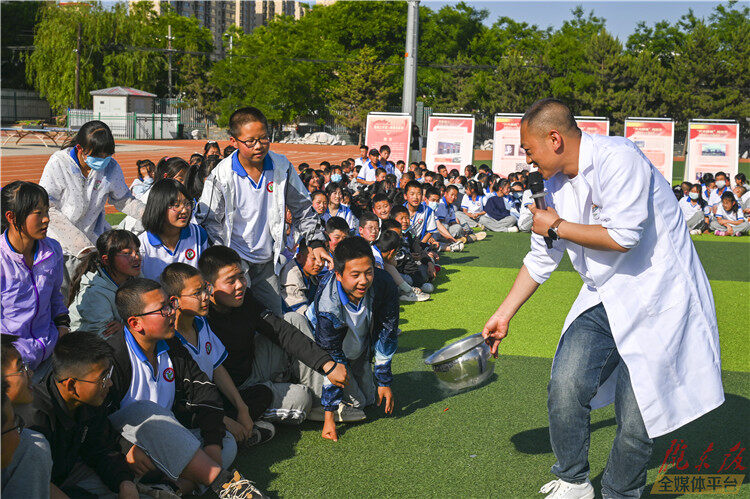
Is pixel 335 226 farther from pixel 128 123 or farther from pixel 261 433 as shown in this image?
pixel 128 123

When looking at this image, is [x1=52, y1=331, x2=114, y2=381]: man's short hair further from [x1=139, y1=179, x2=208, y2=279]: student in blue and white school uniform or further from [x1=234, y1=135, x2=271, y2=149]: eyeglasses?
[x1=234, y1=135, x2=271, y2=149]: eyeglasses

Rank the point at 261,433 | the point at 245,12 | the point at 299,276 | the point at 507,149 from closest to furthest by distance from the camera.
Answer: the point at 261,433 → the point at 299,276 → the point at 507,149 → the point at 245,12

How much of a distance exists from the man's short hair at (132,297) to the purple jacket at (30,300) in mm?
706

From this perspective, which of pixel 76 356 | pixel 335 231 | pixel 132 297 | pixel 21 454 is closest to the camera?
pixel 21 454

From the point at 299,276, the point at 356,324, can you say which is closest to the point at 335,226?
the point at 299,276

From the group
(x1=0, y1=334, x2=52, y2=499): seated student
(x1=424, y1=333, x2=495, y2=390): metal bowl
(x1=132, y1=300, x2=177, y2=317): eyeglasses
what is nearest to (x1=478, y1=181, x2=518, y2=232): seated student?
(x1=424, y1=333, x2=495, y2=390): metal bowl

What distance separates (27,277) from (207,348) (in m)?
1.05

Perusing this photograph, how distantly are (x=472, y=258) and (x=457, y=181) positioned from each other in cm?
582

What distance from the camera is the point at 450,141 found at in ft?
66.0

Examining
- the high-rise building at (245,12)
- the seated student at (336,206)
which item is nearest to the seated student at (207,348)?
the seated student at (336,206)

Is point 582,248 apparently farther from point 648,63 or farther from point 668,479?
point 648,63

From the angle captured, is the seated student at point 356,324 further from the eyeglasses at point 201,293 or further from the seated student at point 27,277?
the seated student at point 27,277

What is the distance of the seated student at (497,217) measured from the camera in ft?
47.7

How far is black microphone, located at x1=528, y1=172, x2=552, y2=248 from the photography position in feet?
10.7
